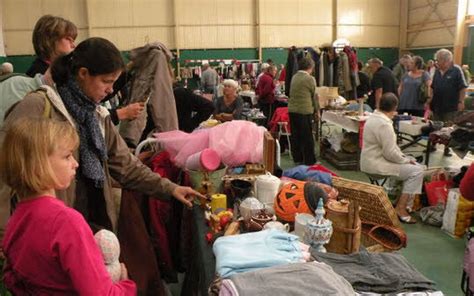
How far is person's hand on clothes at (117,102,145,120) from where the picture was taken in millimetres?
2502

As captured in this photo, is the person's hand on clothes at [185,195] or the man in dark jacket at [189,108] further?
the man in dark jacket at [189,108]

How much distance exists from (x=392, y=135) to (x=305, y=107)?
6.90 ft

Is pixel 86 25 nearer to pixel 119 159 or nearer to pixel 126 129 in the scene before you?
pixel 126 129

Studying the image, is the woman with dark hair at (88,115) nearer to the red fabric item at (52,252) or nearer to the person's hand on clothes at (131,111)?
the red fabric item at (52,252)

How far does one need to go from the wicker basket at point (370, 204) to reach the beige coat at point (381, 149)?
1869 millimetres

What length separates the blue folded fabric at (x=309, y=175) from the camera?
2.11 metres

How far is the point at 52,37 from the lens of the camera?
1949mm

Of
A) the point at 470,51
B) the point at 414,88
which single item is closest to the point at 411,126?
the point at 414,88

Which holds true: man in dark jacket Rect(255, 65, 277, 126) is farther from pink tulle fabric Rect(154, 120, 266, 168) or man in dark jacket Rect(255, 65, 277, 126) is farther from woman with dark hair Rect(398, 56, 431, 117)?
pink tulle fabric Rect(154, 120, 266, 168)

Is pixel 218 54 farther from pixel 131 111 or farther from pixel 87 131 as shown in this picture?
pixel 87 131

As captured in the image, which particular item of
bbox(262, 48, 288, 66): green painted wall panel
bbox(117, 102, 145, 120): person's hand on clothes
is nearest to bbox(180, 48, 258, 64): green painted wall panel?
bbox(262, 48, 288, 66): green painted wall panel

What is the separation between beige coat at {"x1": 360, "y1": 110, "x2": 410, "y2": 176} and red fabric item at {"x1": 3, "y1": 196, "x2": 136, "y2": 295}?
127 inches

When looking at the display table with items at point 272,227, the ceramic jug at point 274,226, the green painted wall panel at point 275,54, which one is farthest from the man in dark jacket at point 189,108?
the green painted wall panel at point 275,54

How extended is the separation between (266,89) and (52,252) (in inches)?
267
